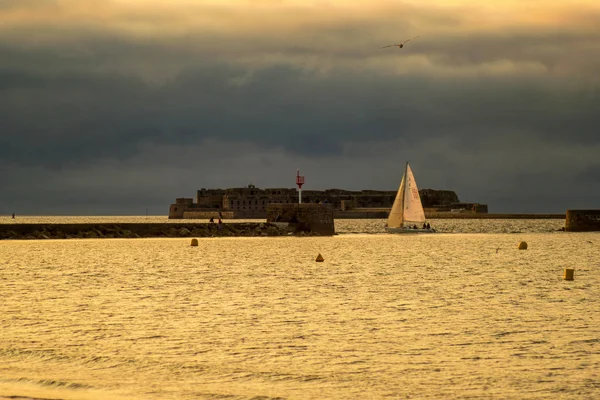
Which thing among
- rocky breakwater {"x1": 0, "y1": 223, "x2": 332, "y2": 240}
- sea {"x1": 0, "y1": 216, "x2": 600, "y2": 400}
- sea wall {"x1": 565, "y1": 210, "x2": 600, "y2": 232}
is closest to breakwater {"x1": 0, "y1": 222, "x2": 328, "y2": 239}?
rocky breakwater {"x1": 0, "y1": 223, "x2": 332, "y2": 240}

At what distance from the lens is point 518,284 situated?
29797mm

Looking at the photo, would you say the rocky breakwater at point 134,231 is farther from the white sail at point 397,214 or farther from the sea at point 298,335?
the sea at point 298,335

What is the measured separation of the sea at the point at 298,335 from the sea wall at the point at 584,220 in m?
59.8

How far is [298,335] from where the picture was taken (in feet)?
57.8

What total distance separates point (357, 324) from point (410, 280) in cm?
1264

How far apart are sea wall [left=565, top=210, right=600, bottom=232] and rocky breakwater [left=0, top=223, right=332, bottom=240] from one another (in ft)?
103

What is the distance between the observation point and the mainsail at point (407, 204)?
80.8m

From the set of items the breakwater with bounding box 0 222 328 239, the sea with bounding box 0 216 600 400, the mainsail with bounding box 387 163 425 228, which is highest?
the mainsail with bounding box 387 163 425 228

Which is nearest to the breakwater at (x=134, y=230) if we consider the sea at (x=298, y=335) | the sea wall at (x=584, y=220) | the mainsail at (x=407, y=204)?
the mainsail at (x=407, y=204)

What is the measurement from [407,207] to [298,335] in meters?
65.5

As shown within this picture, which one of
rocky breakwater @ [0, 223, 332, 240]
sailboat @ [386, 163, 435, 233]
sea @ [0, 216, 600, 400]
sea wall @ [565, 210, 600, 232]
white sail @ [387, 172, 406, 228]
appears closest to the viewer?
sea @ [0, 216, 600, 400]

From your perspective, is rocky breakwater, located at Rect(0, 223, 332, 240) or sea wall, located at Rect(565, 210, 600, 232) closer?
rocky breakwater, located at Rect(0, 223, 332, 240)

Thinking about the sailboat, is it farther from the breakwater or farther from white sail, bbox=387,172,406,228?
the breakwater

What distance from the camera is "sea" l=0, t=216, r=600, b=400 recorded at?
12859 millimetres
